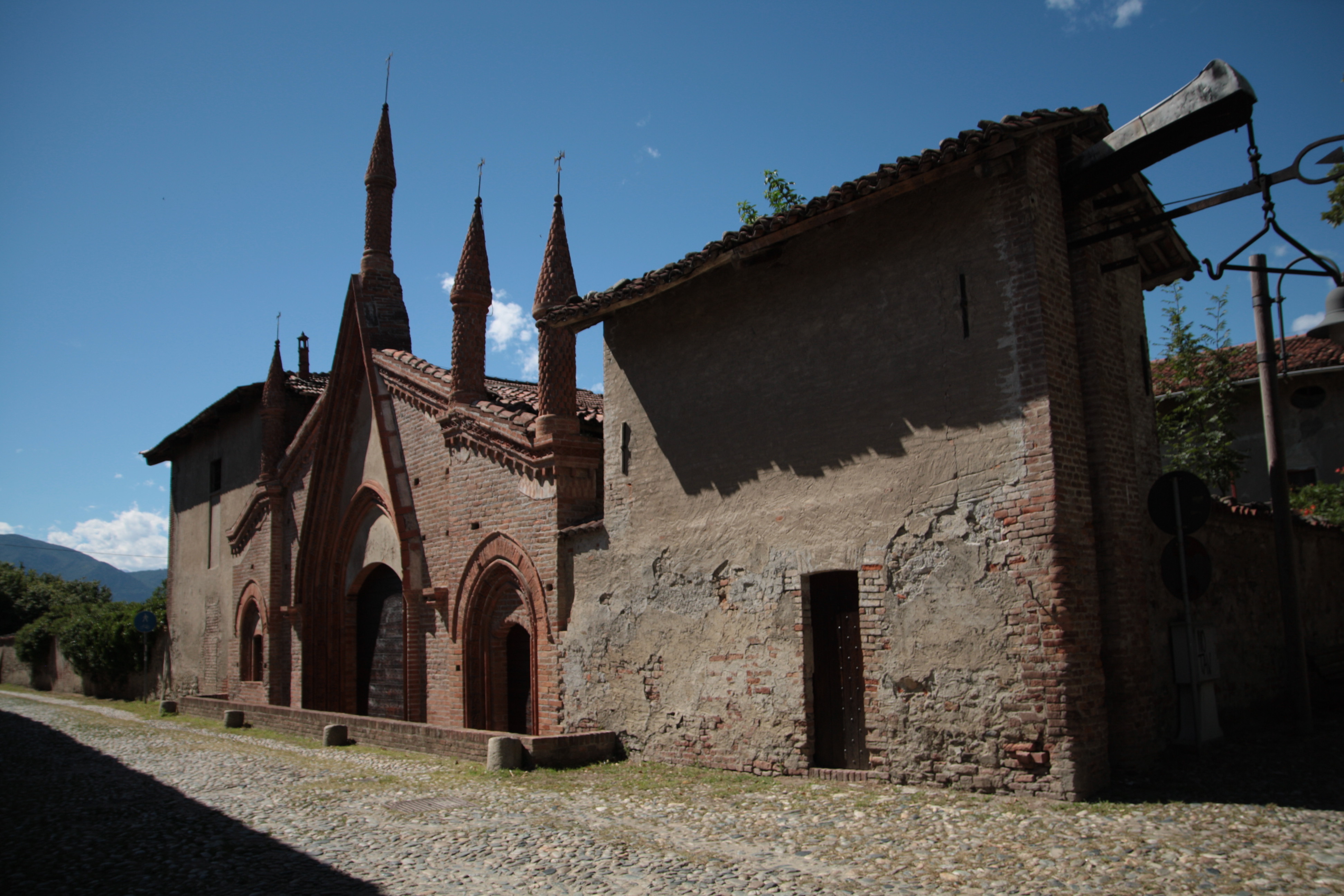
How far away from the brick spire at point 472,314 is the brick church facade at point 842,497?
0.04 metres

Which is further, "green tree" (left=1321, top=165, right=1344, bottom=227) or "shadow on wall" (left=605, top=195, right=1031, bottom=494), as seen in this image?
"green tree" (left=1321, top=165, right=1344, bottom=227)

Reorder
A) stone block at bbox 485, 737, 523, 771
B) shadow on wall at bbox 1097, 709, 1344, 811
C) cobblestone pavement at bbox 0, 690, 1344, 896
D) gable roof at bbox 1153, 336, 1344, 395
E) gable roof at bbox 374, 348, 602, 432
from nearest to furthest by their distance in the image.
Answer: cobblestone pavement at bbox 0, 690, 1344, 896 < shadow on wall at bbox 1097, 709, 1344, 811 < stone block at bbox 485, 737, 523, 771 < gable roof at bbox 374, 348, 602, 432 < gable roof at bbox 1153, 336, 1344, 395

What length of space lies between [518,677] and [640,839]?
6.37 meters

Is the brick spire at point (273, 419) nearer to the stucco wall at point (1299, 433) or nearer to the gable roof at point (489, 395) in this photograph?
the gable roof at point (489, 395)

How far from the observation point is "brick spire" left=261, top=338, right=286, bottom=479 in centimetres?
1911

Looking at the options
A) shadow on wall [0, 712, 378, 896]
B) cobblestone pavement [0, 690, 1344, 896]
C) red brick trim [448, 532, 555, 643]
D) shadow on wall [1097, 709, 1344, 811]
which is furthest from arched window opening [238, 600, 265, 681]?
shadow on wall [1097, 709, 1344, 811]

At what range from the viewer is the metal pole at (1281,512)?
9016 mm

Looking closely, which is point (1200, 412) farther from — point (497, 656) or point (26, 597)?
point (26, 597)

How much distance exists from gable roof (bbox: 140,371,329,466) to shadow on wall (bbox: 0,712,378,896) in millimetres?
11358

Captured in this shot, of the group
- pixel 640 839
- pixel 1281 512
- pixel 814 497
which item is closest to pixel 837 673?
pixel 814 497

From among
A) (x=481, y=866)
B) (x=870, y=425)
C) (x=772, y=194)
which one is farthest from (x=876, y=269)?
(x=772, y=194)

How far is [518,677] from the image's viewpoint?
12.4 m

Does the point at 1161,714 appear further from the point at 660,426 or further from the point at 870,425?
the point at 660,426

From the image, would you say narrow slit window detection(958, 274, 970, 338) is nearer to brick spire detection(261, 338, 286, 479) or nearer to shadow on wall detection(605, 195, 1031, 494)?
shadow on wall detection(605, 195, 1031, 494)
